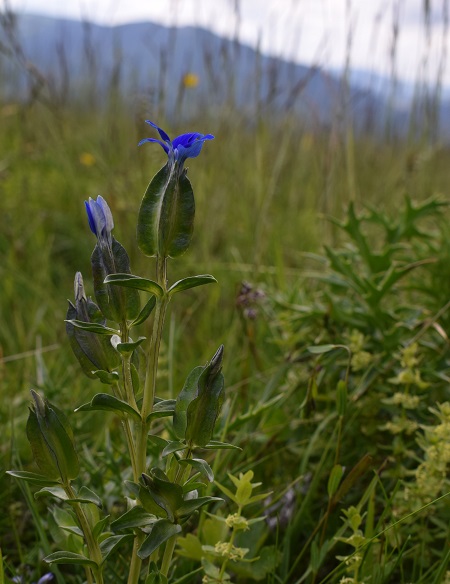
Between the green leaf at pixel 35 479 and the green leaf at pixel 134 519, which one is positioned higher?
the green leaf at pixel 35 479

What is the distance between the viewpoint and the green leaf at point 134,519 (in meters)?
0.53

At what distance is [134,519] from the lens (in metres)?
0.54

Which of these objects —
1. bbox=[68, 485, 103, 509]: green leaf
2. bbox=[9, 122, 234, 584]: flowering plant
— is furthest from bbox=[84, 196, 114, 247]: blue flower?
bbox=[68, 485, 103, 509]: green leaf

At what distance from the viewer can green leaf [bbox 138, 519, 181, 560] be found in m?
0.52

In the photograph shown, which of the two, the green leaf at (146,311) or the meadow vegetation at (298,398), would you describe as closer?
the green leaf at (146,311)

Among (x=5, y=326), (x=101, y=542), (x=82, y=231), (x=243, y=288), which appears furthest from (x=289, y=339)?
(x=82, y=231)

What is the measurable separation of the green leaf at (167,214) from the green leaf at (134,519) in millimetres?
205

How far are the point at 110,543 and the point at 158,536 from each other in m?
0.06

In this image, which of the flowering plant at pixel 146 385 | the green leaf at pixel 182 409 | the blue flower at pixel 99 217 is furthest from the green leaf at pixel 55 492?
the blue flower at pixel 99 217

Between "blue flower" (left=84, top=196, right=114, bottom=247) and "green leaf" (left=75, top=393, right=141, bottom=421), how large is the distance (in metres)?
0.12

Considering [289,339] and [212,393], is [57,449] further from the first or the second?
[289,339]

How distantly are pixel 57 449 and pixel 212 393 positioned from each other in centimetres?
13

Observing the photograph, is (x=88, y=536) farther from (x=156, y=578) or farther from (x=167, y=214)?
(x=167, y=214)

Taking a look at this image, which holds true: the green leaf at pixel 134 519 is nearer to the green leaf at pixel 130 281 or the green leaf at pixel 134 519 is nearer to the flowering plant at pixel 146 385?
the flowering plant at pixel 146 385
